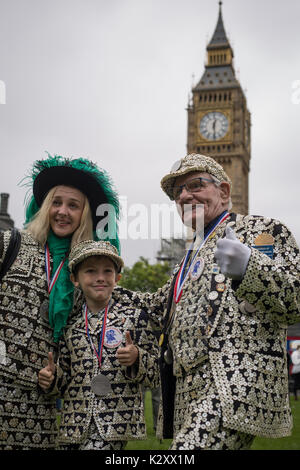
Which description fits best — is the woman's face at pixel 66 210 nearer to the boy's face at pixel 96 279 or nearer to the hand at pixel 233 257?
the boy's face at pixel 96 279

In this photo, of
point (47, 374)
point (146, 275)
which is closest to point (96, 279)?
point (47, 374)

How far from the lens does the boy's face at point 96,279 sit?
4137 mm

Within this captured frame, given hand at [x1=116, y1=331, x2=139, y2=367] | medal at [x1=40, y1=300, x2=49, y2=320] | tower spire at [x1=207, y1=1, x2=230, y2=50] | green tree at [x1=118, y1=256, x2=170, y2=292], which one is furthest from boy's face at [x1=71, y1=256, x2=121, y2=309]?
tower spire at [x1=207, y1=1, x2=230, y2=50]

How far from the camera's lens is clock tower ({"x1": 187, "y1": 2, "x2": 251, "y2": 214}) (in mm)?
69562

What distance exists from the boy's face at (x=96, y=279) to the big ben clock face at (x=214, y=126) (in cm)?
6687

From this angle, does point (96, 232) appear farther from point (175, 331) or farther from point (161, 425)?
point (161, 425)

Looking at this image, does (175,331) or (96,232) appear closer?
(175,331)

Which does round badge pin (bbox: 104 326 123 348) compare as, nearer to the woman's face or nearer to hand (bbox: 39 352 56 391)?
hand (bbox: 39 352 56 391)

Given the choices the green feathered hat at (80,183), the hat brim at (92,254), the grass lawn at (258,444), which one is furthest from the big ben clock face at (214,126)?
the hat brim at (92,254)

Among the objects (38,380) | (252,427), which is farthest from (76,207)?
(252,427)

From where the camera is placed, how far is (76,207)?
4.58 metres

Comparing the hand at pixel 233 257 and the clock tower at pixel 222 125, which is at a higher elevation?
the clock tower at pixel 222 125
